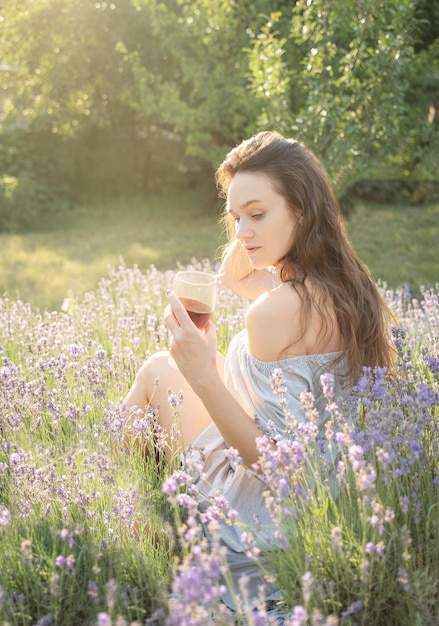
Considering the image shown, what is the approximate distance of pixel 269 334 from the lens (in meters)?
2.77

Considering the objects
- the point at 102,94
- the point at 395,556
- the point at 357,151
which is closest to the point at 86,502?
the point at 395,556

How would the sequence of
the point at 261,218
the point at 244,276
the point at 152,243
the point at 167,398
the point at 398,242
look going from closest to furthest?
the point at 261,218, the point at 167,398, the point at 244,276, the point at 398,242, the point at 152,243

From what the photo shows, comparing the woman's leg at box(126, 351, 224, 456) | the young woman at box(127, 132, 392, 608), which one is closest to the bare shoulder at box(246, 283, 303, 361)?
the young woman at box(127, 132, 392, 608)

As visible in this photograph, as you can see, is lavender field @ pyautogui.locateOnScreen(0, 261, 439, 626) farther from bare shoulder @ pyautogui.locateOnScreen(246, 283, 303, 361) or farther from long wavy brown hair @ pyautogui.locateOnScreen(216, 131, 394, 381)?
bare shoulder @ pyautogui.locateOnScreen(246, 283, 303, 361)

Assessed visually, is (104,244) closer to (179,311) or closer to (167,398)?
(167,398)

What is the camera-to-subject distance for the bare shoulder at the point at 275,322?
273cm

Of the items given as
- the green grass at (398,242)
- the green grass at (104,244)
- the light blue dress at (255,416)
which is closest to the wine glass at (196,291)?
the light blue dress at (255,416)

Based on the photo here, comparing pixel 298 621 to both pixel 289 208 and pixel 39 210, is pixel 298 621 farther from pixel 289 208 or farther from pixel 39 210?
pixel 39 210

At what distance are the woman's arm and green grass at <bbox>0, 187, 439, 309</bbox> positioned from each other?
11.3ft

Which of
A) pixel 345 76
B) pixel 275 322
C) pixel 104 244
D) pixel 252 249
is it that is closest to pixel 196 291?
pixel 275 322

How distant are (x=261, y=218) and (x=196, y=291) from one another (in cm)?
46

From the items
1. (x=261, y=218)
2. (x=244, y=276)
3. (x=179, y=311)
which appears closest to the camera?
(x=179, y=311)

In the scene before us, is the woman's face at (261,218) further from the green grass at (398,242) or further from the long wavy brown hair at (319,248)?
the green grass at (398,242)

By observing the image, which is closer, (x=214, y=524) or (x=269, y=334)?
(x=214, y=524)
